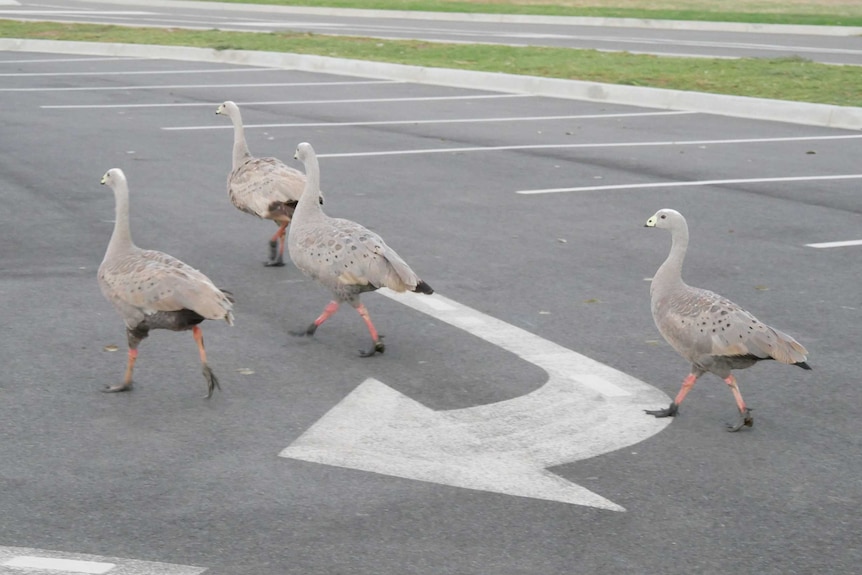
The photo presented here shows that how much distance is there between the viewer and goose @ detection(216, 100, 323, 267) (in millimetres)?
9219

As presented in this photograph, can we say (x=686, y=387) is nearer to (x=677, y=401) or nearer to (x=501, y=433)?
(x=677, y=401)

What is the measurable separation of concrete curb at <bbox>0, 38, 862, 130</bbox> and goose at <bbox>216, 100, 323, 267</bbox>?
10250 millimetres

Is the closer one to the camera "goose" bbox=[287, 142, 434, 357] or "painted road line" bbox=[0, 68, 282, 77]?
→ "goose" bbox=[287, 142, 434, 357]

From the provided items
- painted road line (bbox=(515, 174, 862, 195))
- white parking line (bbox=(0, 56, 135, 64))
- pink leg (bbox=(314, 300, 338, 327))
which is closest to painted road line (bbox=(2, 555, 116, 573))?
pink leg (bbox=(314, 300, 338, 327))

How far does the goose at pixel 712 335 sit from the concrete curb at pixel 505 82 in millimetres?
11572

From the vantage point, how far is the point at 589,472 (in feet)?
18.7

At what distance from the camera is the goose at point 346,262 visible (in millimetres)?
7188

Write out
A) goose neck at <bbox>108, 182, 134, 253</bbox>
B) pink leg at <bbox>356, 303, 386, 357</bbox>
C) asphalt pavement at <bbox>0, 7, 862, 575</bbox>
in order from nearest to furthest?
asphalt pavement at <bbox>0, 7, 862, 575</bbox>
goose neck at <bbox>108, 182, 134, 253</bbox>
pink leg at <bbox>356, 303, 386, 357</bbox>

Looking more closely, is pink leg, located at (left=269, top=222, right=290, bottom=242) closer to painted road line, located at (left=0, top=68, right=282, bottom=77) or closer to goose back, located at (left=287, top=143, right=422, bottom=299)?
goose back, located at (left=287, top=143, right=422, bottom=299)

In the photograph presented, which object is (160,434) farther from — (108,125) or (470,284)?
(108,125)

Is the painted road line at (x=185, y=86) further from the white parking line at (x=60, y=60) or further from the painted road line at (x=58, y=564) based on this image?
the painted road line at (x=58, y=564)

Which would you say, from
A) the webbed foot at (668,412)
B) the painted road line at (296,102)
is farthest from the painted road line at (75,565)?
the painted road line at (296,102)

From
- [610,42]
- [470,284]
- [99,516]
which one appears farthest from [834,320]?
[610,42]

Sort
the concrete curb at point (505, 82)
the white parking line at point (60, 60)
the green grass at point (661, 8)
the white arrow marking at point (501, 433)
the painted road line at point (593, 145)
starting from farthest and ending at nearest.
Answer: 1. the green grass at point (661, 8)
2. the white parking line at point (60, 60)
3. the concrete curb at point (505, 82)
4. the painted road line at point (593, 145)
5. the white arrow marking at point (501, 433)
